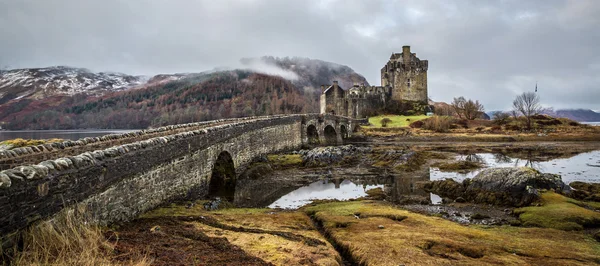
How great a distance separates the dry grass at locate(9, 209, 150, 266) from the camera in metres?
5.79

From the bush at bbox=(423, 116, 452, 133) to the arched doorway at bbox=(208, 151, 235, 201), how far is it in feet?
149

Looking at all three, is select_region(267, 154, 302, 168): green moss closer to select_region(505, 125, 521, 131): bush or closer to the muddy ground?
the muddy ground

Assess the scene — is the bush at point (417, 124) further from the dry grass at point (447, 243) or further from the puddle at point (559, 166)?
the dry grass at point (447, 243)

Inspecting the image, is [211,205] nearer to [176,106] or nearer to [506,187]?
[506,187]

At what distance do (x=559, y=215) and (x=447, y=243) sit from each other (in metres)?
6.85

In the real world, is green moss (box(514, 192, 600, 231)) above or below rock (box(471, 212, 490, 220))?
above

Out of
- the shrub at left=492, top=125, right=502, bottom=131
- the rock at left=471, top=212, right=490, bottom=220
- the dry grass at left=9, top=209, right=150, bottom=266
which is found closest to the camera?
the dry grass at left=9, top=209, right=150, bottom=266

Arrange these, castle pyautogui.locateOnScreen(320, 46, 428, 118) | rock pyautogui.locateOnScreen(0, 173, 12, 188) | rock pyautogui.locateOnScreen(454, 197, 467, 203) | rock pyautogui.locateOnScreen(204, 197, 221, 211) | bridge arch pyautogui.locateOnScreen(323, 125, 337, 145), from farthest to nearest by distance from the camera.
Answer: castle pyautogui.locateOnScreen(320, 46, 428, 118) → bridge arch pyautogui.locateOnScreen(323, 125, 337, 145) → rock pyautogui.locateOnScreen(454, 197, 467, 203) → rock pyautogui.locateOnScreen(204, 197, 221, 211) → rock pyautogui.locateOnScreen(0, 173, 12, 188)

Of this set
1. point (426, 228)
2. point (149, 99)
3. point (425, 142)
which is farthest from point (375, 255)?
point (149, 99)

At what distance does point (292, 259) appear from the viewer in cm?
848

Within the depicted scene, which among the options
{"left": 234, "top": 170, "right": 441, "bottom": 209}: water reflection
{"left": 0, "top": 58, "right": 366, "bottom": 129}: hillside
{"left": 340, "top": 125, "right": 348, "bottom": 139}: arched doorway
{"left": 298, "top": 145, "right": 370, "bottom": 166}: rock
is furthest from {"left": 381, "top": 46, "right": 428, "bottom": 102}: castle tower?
{"left": 0, "top": 58, "right": 366, "bottom": 129}: hillside

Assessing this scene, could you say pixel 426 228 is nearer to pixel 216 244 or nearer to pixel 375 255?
pixel 375 255

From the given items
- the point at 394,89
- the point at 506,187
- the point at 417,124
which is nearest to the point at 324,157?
the point at 506,187

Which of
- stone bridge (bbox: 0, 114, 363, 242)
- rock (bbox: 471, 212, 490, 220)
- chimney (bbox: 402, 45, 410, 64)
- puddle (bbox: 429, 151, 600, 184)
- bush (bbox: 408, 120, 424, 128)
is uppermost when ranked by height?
chimney (bbox: 402, 45, 410, 64)
